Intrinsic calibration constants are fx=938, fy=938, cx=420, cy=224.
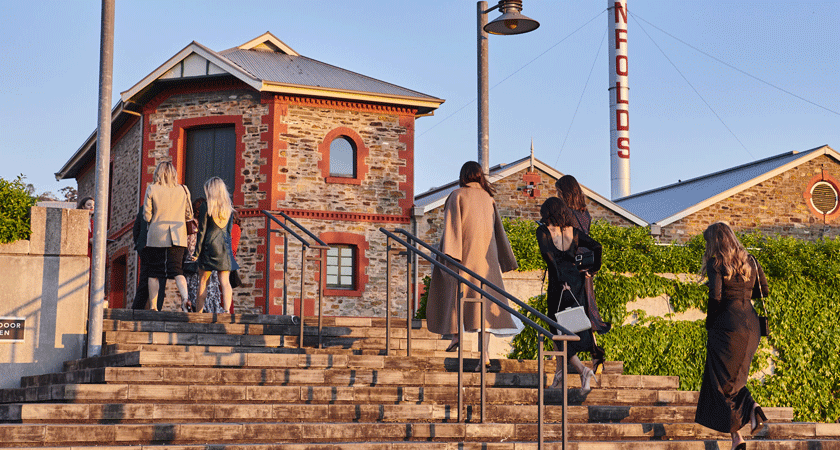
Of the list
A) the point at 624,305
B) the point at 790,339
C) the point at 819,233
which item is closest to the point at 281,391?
the point at 624,305

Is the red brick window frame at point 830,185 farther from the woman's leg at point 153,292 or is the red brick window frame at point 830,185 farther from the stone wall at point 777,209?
the woman's leg at point 153,292

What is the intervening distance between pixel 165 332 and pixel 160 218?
162cm

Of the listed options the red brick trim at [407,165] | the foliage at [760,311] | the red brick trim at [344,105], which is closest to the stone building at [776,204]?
the red brick trim at [407,165]

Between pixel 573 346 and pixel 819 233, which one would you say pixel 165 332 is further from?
pixel 819 233

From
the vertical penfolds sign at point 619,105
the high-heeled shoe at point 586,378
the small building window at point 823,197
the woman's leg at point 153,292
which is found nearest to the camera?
the high-heeled shoe at point 586,378

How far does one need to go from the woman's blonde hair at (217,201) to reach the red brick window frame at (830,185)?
20579 mm

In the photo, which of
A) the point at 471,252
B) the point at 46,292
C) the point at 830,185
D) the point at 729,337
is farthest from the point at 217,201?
the point at 830,185

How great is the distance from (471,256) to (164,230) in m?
3.62

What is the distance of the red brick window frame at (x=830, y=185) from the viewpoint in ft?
86.2

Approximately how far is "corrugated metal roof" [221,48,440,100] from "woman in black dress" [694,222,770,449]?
560 inches

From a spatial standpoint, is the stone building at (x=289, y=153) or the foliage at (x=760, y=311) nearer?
the foliage at (x=760, y=311)

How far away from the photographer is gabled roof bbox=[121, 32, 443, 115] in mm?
20109

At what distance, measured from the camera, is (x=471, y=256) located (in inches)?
330

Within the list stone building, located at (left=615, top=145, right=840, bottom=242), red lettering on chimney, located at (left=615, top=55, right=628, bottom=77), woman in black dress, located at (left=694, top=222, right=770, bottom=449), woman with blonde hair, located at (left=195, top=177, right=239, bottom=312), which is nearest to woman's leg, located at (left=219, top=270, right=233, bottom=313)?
woman with blonde hair, located at (left=195, top=177, right=239, bottom=312)
